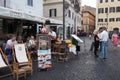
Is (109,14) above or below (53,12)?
above

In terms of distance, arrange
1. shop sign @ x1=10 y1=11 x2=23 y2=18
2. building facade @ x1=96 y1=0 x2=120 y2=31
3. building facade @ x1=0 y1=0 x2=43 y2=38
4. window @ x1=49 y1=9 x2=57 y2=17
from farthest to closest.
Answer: building facade @ x1=96 y1=0 x2=120 y2=31 < window @ x1=49 y1=9 x2=57 y2=17 < building facade @ x1=0 y1=0 x2=43 y2=38 < shop sign @ x1=10 y1=11 x2=23 y2=18

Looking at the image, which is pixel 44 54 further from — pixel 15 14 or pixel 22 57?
pixel 15 14

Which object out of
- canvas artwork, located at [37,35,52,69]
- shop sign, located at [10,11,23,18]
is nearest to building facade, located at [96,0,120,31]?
shop sign, located at [10,11,23,18]

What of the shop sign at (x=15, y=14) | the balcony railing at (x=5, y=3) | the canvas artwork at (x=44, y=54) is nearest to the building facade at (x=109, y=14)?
the balcony railing at (x=5, y=3)

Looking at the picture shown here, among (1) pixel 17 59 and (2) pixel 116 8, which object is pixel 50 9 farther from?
(1) pixel 17 59

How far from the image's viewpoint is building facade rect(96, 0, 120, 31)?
240 feet

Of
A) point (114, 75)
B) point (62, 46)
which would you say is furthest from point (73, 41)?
point (114, 75)

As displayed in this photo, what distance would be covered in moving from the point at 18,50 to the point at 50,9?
122 ft

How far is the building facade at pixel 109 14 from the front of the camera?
240 ft

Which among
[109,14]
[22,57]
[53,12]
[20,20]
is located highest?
[109,14]

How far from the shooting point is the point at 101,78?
370 inches

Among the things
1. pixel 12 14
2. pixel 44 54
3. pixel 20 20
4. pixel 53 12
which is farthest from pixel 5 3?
pixel 53 12

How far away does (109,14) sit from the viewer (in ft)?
243

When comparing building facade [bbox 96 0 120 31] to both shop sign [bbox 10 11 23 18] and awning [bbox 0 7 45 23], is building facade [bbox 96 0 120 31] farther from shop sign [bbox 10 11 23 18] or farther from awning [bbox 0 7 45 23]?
shop sign [bbox 10 11 23 18]
